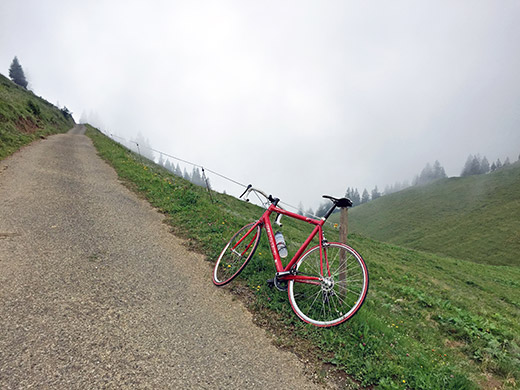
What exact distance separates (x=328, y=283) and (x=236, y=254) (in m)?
2.61

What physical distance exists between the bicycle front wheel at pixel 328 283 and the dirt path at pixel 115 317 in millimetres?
1054

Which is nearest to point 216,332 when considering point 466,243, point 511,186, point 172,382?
point 172,382

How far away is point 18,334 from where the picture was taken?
3.59 meters

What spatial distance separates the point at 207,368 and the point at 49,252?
5101mm

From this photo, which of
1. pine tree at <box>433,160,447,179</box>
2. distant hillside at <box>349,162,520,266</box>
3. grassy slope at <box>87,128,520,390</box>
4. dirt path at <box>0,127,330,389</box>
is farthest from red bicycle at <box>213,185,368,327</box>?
pine tree at <box>433,160,447,179</box>

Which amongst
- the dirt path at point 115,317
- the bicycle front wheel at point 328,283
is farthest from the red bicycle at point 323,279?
the dirt path at point 115,317

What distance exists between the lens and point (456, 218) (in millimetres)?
85562

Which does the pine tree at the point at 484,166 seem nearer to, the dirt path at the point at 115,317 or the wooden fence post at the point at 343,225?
the wooden fence post at the point at 343,225

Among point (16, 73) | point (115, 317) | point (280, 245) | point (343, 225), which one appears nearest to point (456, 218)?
point (343, 225)

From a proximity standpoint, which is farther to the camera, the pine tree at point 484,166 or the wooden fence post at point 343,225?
the pine tree at point 484,166

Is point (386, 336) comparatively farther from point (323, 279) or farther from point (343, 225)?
point (343, 225)

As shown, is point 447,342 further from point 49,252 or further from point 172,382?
point 49,252

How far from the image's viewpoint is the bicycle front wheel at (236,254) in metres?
6.02

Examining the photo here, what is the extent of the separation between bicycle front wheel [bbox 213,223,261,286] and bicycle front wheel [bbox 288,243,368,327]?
1451mm
